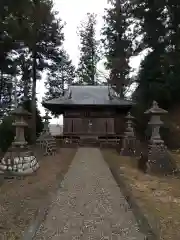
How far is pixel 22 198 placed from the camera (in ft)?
23.1

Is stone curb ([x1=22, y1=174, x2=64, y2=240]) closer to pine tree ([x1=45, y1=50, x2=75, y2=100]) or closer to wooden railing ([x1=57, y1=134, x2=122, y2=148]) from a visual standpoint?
wooden railing ([x1=57, y1=134, x2=122, y2=148])

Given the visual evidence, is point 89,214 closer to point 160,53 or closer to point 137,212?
point 137,212

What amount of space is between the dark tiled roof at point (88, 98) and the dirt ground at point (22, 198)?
12970mm

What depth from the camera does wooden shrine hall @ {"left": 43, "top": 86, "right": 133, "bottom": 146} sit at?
23656 mm

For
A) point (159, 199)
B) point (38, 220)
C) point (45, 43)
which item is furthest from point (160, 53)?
point (38, 220)

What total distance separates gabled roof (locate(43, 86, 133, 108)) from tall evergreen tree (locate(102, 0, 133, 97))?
5.70m

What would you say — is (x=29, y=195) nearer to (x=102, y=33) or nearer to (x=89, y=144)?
(x=89, y=144)

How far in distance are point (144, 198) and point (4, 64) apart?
15.6 m

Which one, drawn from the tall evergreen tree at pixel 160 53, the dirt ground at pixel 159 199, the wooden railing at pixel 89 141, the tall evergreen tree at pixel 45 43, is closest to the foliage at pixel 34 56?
the tall evergreen tree at pixel 45 43

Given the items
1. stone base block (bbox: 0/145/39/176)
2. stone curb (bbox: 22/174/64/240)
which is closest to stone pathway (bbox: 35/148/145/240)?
stone curb (bbox: 22/174/64/240)

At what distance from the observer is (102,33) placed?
34.1 meters

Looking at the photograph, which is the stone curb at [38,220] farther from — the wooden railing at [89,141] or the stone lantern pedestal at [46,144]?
the wooden railing at [89,141]

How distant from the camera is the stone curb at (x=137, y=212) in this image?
4.56m

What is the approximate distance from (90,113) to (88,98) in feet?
4.06
